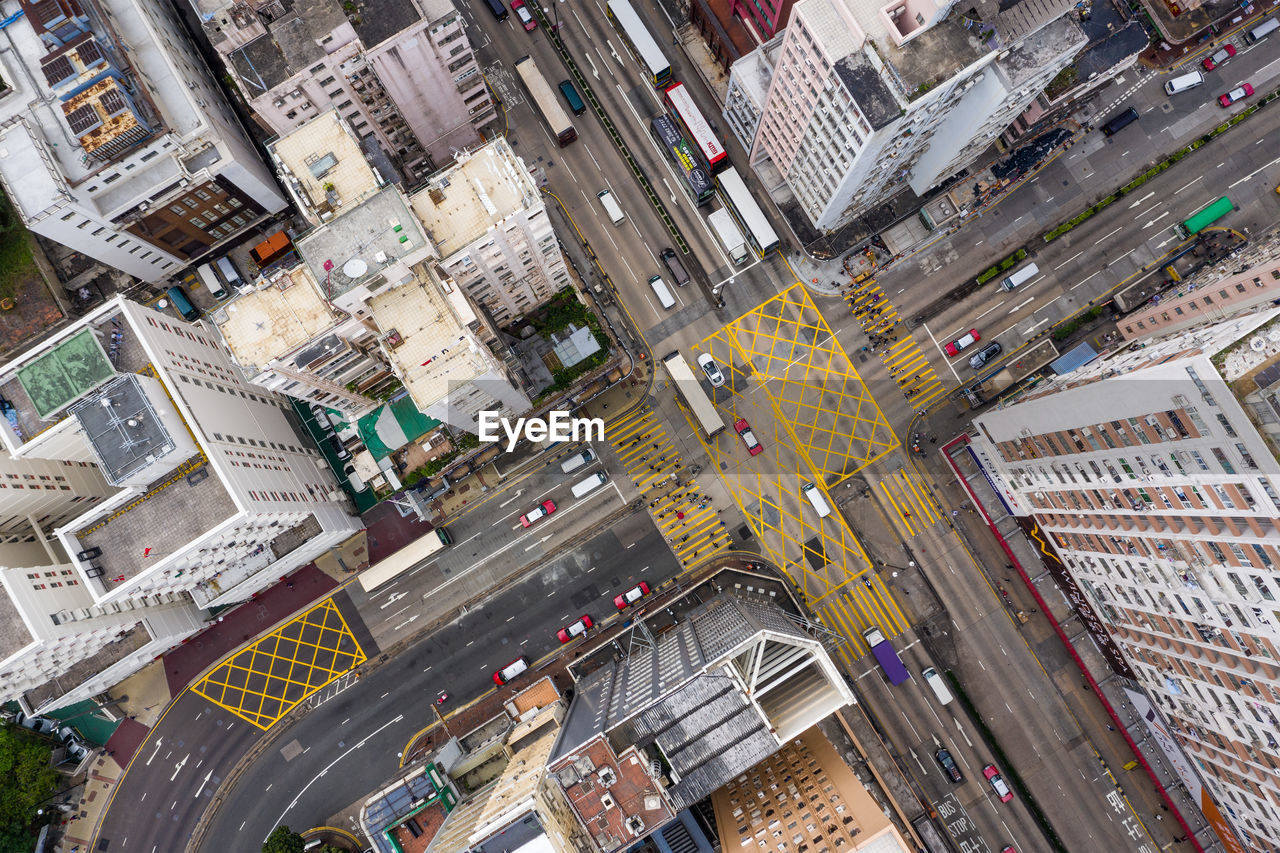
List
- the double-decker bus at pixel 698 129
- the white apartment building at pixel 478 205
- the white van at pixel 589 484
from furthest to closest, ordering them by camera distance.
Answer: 1. the white van at pixel 589 484
2. the double-decker bus at pixel 698 129
3. the white apartment building at pixel 478 205

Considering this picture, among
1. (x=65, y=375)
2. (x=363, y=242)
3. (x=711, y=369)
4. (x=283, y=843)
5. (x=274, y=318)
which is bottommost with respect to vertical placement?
(x=283, y=843)

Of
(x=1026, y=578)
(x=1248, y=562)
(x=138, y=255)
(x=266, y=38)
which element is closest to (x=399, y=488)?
(x=138, y=255)

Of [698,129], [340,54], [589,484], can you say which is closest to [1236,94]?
[698,129]

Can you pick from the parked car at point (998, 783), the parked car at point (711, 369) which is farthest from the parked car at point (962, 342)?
the parked car at point (998, 783)

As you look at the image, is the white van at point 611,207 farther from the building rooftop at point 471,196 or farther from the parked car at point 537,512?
the parked car at point 537,512

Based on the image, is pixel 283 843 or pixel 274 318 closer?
pixel 274 318

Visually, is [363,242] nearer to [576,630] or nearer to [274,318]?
[274,318]

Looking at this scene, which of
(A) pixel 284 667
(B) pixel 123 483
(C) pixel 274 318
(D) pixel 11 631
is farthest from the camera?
(A) pixel 284 667
